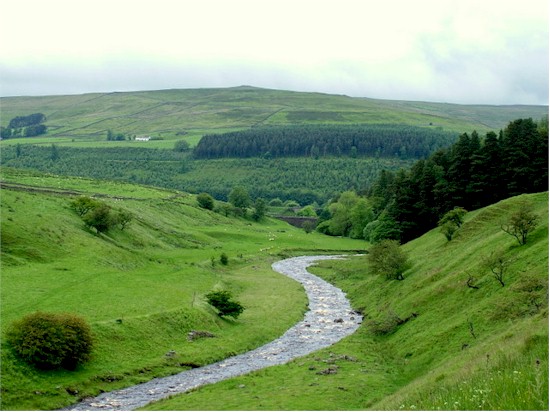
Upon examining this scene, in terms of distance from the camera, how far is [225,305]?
246 ft

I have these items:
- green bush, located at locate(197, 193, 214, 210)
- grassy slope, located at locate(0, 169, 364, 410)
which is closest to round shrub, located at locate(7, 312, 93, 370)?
grassy slope, located at locate(0, 169, 364, 410)

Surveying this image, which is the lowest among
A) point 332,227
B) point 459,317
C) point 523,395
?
point 332,227

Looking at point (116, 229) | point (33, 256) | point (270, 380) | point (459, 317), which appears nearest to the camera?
point (270, 380)

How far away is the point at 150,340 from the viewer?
61.4 meters

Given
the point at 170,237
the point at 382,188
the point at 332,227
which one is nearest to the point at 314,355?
the point at 170,237

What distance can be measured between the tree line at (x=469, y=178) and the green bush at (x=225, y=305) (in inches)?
1984

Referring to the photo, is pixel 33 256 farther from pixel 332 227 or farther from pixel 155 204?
pixel 332 227

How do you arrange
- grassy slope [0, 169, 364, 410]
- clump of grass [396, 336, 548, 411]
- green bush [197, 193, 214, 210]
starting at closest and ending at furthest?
clump of grass [396, 336, 548, 411], grassy slope [0, 169, 364, 410], green bush [197, 193, 214, 210]

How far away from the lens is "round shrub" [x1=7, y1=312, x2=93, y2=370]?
49719mm

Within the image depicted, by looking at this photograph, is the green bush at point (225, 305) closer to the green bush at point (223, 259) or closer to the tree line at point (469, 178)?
the green bush at point (223, 259)

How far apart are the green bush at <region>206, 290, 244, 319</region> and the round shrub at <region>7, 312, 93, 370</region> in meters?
23.7

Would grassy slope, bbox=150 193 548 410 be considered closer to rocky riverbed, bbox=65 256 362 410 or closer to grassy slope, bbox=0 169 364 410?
rocky riverbed, bbox=65 256 362 410

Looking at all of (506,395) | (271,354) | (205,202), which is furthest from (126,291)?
(205,202)

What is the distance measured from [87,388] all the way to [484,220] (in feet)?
202
